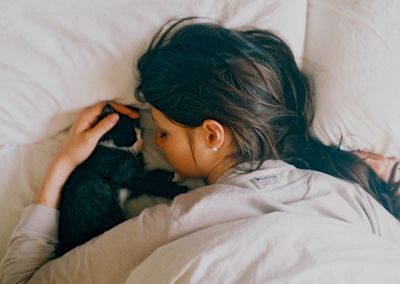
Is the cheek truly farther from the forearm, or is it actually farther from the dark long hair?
the forearm

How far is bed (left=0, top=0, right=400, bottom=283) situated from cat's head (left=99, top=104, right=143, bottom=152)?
0.05 meters

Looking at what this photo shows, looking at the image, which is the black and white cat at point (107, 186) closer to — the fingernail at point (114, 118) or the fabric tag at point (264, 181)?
the fingernail at point (114, 118)

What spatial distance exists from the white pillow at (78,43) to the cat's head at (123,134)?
0.07 metres

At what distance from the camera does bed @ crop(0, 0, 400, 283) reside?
0.90 metres

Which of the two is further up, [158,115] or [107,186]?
[158,115]

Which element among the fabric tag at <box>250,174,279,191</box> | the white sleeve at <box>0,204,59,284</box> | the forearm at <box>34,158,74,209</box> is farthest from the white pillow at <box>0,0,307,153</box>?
the fabric tag at <box>250,174,279,191</box>

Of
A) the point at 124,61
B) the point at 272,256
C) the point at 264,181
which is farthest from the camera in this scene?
the point at 124,61

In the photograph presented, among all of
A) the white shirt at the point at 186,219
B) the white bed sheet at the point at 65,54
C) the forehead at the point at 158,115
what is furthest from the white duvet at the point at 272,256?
the white bed sheet at the point at 65,54

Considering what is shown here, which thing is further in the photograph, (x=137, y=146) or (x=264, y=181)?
(x=137, y=146)

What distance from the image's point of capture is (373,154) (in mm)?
1067

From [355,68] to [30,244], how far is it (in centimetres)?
90

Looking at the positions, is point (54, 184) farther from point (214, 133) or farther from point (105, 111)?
point (214, 133)

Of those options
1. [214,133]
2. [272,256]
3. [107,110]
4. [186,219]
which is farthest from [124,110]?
[272,256]

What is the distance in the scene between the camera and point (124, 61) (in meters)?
0.94
